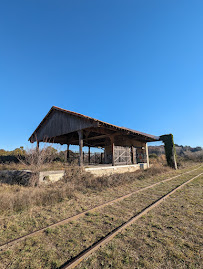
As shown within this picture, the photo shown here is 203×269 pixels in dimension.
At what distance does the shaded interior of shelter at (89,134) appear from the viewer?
10508mm

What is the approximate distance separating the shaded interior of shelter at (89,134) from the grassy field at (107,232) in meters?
5.30

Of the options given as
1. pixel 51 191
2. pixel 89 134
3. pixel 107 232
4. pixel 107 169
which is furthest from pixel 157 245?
pixel 89 134

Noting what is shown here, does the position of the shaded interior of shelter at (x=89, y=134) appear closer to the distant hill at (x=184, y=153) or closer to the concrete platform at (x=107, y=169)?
the concrete platform at (x=107, y=169)

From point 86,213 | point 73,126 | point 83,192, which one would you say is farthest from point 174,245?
point 73,126

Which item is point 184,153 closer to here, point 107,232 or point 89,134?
point 89,134

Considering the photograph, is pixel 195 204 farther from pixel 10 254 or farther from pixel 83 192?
pixel 10 254

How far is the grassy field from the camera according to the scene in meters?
2.35

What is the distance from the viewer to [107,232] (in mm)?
3242

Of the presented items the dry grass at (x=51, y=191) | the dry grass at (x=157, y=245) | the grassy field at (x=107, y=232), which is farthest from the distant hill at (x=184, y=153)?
the dry grass at (x=157, y=245)

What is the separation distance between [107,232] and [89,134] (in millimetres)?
12720

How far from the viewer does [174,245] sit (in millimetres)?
2738

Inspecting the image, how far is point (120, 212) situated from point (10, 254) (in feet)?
9.79

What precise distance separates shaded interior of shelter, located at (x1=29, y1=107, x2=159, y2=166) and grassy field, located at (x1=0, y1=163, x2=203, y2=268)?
5.30m

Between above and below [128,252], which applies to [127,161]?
above
